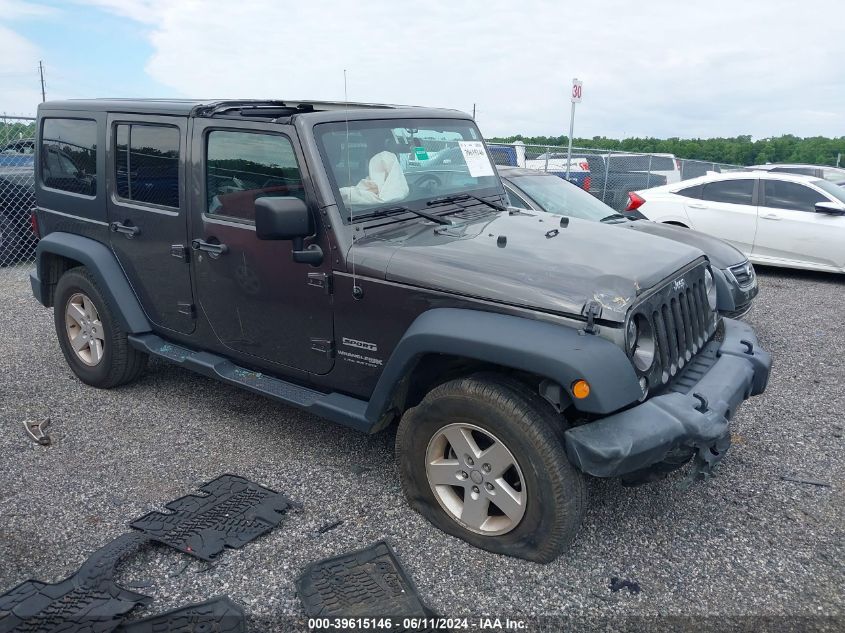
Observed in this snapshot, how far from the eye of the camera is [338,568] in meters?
3.02

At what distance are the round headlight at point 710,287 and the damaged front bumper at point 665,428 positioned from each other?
0.58 metres

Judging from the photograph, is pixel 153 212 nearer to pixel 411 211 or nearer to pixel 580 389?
pixel 411 211

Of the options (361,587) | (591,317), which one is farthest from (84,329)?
(591,317)

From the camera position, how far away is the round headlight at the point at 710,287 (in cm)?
377

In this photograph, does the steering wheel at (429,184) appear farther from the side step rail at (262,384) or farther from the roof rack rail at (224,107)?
the side step rail at (262,384)

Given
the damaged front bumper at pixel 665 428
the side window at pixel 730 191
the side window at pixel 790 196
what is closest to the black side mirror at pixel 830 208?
the side window at pixel 790 196

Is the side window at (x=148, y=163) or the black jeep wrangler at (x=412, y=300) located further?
the side window at (x=148, y=163)

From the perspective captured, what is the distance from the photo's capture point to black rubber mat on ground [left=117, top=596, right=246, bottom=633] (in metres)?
2.64

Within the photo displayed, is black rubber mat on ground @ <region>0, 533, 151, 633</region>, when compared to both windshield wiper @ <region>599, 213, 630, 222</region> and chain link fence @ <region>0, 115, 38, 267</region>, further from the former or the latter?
chain link fence @ <region>0, 115, 38, 267</region>

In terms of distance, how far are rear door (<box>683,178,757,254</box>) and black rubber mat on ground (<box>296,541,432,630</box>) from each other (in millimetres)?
7925

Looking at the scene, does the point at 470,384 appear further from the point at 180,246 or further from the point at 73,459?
the point at 73,459

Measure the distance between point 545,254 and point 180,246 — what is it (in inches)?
87.0

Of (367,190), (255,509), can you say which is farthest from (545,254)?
(255,509)

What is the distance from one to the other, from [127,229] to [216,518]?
206 centimetres
